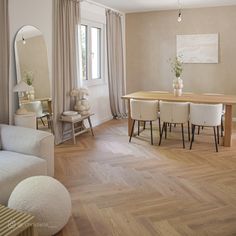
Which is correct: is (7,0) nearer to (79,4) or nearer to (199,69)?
(79,4)

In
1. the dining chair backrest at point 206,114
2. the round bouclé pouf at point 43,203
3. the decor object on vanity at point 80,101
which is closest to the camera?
the round bouclé pouf at point 43,203

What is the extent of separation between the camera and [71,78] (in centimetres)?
519

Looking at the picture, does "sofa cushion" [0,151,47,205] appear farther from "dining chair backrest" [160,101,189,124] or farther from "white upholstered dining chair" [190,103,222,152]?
"white upholstered dining chair" [190,103,222,152]

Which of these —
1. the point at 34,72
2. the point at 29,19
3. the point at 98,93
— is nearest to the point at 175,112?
the point at 34,72

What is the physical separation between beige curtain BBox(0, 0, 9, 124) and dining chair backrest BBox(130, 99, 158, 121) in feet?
6.34

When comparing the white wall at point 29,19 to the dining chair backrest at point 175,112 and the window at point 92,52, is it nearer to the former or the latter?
the window at point 92,52

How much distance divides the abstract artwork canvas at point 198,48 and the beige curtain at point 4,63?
4053mm

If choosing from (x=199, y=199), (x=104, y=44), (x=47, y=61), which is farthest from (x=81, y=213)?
(x=104, y=44)

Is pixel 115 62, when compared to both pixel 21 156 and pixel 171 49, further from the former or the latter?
pixel 21 156

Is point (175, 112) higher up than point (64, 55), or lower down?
lower down

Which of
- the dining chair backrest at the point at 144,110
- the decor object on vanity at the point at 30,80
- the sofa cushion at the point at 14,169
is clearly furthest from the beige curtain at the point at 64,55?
the sofa cushion at the point at 14,169

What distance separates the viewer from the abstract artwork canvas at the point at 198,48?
646 centimetres

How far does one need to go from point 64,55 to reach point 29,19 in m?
0.88

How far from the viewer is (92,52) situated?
6234mm
